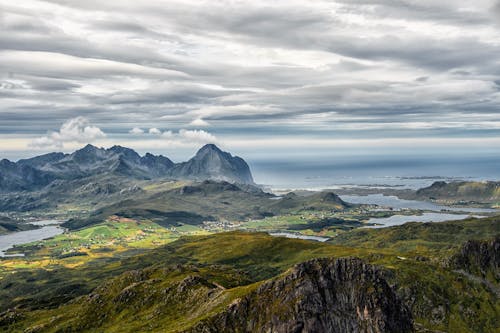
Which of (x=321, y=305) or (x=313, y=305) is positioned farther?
(x=321, y=305)

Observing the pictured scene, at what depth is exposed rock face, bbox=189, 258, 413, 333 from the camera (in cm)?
15012

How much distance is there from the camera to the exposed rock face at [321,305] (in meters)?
150

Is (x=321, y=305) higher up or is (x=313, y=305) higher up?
(x=313, y=305)

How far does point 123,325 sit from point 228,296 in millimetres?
59413

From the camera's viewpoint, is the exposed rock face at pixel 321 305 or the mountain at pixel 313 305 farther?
the mountain at pixel 313 305

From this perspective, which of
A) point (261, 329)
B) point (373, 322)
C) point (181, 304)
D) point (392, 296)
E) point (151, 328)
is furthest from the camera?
point (181, 304)

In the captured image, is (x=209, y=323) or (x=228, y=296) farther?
(x=228, y=296)

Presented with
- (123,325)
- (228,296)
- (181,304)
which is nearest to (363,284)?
(228,296)

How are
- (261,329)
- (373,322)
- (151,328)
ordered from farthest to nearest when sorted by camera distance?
(151,328)
(373,322)
(261,329)

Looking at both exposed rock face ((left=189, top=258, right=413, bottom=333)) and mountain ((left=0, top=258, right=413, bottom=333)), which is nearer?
exposed rock face ((left=189, top=258, right=413, bottom=333))

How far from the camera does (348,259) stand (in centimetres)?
16975

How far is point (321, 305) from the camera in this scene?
511 ft

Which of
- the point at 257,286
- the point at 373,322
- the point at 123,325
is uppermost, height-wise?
the point at 257,286

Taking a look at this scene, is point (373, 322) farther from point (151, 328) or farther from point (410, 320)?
point (151, 328)
